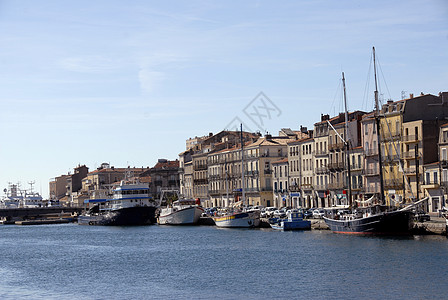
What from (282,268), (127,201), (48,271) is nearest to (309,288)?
(282,268)

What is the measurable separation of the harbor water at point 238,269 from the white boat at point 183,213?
1482 inches

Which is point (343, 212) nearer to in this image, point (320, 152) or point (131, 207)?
point (320, 152)

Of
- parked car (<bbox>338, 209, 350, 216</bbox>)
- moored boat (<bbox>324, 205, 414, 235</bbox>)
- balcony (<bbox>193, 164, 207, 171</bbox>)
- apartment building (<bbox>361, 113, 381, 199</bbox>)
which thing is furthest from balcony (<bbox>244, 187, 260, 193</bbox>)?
moored boat (<bbox>324, 205, 414, 235</bbox>)

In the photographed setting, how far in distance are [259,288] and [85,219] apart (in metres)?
114

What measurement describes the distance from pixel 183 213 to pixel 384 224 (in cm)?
Result: 5424

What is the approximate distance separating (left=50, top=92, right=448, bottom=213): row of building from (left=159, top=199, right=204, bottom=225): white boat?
5.69m

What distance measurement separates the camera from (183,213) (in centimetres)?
12962

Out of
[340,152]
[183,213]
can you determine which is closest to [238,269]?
[340,152]

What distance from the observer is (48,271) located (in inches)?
2525

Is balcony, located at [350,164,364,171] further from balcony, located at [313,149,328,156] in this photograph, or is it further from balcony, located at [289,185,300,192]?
balcony, located at [289,185,300,192]

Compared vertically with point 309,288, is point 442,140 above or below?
above

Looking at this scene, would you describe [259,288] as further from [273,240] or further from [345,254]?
[273,240]

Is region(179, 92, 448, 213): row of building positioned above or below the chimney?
below

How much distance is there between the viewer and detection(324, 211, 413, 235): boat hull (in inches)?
3103
